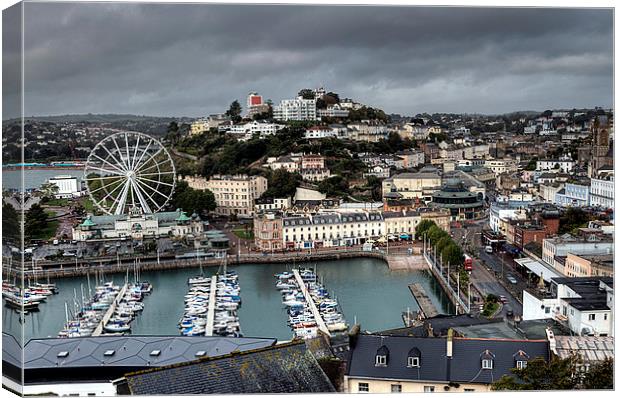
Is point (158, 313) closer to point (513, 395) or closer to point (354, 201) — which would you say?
point (513, 395)

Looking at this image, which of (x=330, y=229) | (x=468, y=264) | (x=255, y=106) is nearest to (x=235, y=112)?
(x=255, y=106)

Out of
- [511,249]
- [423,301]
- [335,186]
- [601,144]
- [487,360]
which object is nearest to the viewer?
[487,360]

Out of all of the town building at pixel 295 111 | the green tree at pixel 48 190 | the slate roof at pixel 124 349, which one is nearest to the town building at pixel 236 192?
the green tree at pixel 48 190

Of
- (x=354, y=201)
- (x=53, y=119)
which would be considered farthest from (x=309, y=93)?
(x=53, y=119)

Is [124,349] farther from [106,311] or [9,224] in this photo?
[106,311]

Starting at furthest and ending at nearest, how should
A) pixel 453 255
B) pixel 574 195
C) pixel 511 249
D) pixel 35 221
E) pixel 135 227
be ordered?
pixel 574 195 → pixel 135 227 → pixel 35 221 → pixel 511 249 → pixel 453 255

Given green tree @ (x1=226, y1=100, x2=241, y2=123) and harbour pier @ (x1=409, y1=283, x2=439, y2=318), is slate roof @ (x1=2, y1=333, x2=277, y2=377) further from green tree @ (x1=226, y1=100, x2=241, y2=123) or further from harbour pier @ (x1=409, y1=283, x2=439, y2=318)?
green tree @ (x1=226, y1=100, x2=241, y2=123)
